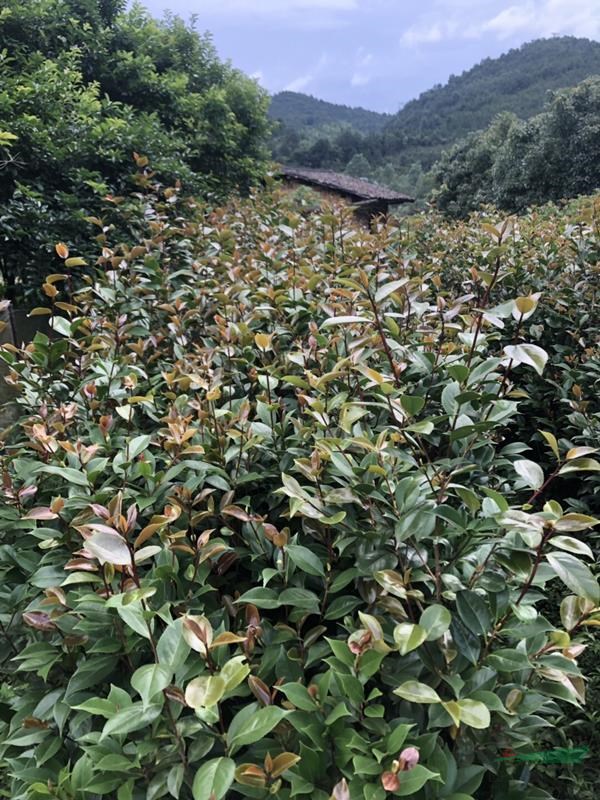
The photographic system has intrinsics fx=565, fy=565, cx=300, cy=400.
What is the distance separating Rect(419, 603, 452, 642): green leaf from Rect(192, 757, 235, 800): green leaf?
0.31 meters

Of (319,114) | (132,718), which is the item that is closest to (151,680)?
(132,718)

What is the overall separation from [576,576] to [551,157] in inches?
709

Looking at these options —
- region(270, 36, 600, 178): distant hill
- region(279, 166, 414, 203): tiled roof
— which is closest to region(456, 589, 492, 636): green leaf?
region(279, 166, 414, 203): tiled roof

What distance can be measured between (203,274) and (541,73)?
4487 cm

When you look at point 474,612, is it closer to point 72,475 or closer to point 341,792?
point 341,792

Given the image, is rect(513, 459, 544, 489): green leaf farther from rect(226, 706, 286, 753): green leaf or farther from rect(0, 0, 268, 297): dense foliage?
rect(0, 0, 268, 297): dense foliage

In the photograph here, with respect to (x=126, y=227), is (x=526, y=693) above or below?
below

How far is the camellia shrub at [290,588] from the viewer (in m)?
0.79

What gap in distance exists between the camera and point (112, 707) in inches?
31.9

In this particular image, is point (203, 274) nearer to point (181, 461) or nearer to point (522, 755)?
point (181, 461)

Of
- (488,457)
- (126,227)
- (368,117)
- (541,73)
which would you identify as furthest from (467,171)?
(368,117)

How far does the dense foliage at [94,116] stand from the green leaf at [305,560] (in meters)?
2.43

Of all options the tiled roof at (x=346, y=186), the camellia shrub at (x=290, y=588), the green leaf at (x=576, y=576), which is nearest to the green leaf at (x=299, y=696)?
the camellia shrub at (x=290, y=588)

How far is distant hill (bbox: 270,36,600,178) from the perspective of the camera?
36875 millimetres
